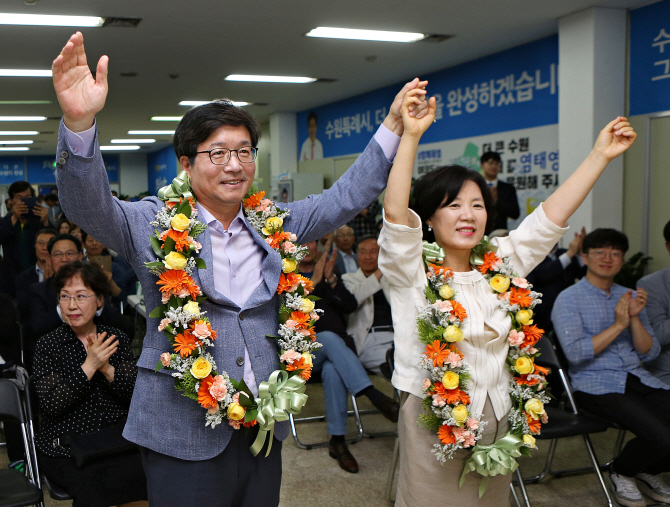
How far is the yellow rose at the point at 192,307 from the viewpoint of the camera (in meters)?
1.50

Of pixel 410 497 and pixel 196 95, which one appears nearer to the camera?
pixel 410 497

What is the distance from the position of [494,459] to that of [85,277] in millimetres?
2045

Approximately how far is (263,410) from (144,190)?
23.4 meters

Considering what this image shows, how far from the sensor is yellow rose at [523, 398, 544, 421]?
1958 mm

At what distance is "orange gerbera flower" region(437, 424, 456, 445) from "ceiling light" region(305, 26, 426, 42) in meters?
5.33

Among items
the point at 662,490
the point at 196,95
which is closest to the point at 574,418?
the point at 662,490

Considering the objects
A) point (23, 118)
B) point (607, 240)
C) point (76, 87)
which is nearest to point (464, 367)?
point (76, 87)

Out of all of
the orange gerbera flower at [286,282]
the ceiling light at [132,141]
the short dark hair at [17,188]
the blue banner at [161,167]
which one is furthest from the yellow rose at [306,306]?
the blue banner at [161,167]

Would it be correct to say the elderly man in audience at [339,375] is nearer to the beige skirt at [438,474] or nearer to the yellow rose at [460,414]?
the beige skirt at [438,474]

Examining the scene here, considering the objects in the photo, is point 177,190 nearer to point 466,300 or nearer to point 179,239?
point 179,239

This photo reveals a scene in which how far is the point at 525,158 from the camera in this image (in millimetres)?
7008

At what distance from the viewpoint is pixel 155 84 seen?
919 centimetres

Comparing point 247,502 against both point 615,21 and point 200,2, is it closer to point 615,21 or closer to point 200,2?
point 200,2

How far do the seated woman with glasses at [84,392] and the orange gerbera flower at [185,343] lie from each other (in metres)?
1.31
